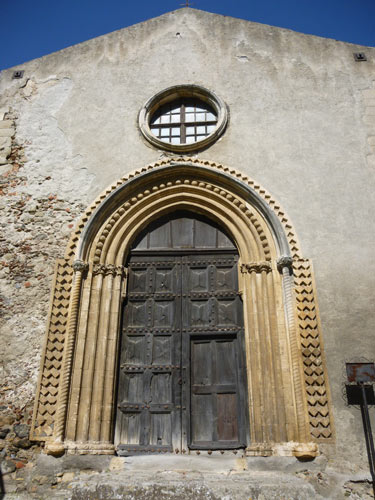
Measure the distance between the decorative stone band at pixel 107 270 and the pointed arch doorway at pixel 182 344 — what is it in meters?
0.24

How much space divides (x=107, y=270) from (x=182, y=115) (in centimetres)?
308

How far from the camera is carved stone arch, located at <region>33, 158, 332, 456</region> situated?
547 centimetres

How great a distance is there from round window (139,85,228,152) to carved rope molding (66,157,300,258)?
45 cm

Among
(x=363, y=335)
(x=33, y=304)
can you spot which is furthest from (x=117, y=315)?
(x=363, y=335)

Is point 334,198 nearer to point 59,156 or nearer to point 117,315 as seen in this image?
point 117,315

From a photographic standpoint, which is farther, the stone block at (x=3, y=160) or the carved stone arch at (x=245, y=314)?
the stone block at (x=3, y=160)

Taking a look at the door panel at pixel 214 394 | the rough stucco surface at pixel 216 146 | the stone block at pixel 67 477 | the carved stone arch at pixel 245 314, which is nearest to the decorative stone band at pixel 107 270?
the carved stone arch at pixel 245 314

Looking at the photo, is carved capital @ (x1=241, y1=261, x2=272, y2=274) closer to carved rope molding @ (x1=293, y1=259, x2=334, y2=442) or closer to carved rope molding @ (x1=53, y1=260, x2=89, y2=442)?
carved rope molding @ (x1=293, y1=259, x2=334, y2=442)

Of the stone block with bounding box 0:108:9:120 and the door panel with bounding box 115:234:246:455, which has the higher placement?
the stone block with bounding box 0:108:9:120

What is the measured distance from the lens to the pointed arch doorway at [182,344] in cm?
578

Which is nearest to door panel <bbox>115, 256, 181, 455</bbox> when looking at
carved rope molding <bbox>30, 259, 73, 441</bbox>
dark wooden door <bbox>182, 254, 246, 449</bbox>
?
dark wooden door <bbox>182, 254, 246, 449</bbox>

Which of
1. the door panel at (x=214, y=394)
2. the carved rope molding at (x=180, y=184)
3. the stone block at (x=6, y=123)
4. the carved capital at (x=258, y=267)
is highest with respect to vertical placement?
the stone block at (x=6, y=123)

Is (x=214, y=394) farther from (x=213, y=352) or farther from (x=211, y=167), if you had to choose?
(x=211, y=167)

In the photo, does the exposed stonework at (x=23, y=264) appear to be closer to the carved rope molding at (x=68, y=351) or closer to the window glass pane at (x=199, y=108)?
the carved rope molding at (x=68, y=351)
